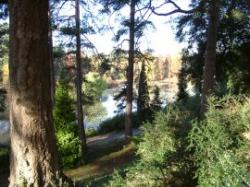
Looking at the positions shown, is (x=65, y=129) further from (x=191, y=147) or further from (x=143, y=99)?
(x=143, y=99)

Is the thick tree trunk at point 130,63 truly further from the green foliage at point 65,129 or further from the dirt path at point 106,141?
the green foliage at point 65,129

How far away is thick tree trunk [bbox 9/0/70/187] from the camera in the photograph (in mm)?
6871

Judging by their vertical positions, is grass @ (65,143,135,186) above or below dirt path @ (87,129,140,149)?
above

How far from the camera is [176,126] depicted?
6.34 metres

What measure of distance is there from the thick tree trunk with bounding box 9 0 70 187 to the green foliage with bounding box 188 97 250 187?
2713 millimetres

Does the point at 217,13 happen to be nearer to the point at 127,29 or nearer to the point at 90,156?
the point at 127,29

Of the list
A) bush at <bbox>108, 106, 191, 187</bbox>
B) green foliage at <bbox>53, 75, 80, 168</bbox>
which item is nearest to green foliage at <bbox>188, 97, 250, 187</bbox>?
bush at <bbox>108, 106, 191, 187</bbox>

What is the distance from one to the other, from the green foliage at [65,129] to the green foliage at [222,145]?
14.6 m

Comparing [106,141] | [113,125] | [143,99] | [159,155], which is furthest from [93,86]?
[159,155]

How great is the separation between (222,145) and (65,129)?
1597 centimetres

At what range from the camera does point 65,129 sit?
20.0m

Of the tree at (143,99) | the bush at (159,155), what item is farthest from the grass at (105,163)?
the tree at (143,99)

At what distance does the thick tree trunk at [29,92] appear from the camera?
6871 mm

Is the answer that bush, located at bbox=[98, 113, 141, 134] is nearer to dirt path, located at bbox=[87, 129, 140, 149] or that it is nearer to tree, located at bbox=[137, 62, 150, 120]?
tree, located at bbox=[137, 62, 150, 120]
